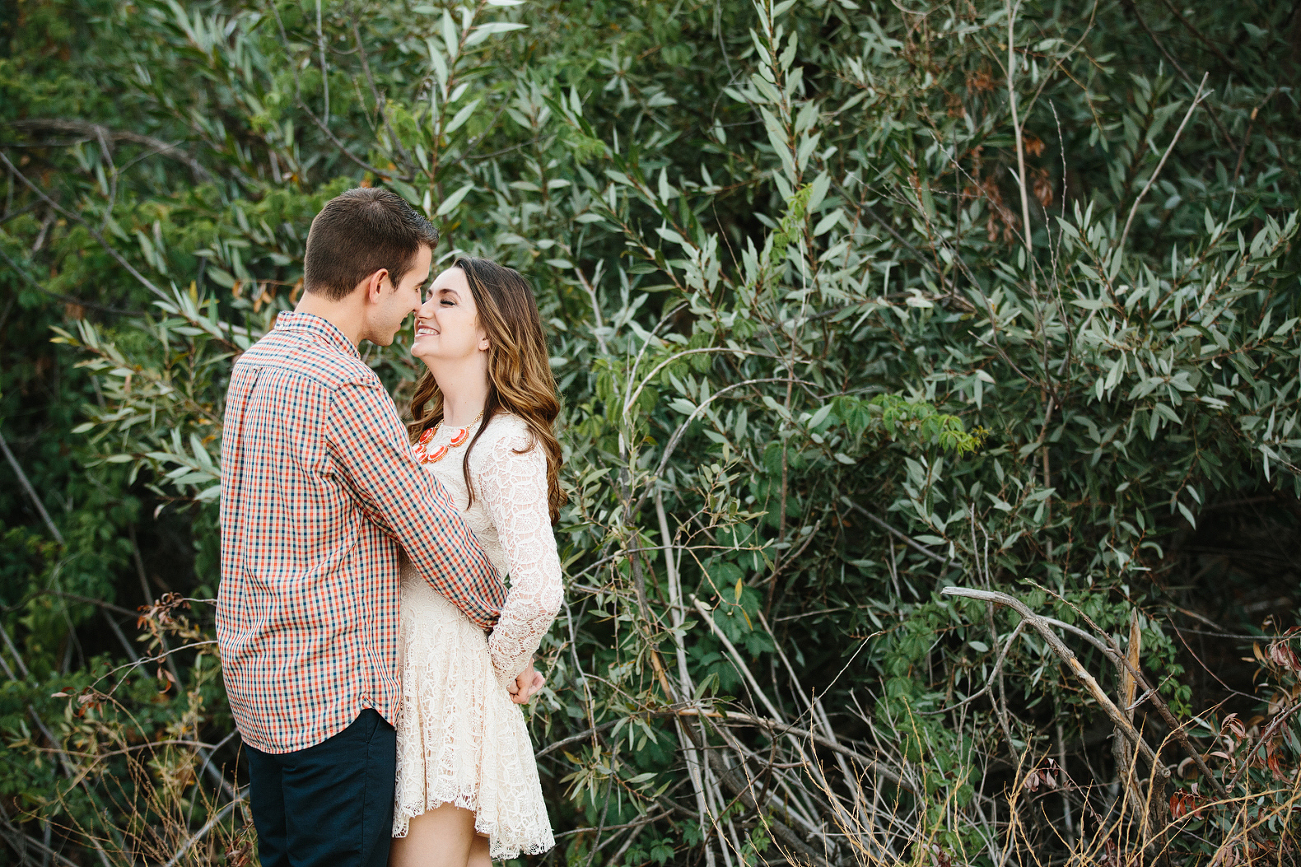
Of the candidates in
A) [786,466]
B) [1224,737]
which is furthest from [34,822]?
[1224,737]

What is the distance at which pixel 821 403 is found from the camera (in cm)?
287

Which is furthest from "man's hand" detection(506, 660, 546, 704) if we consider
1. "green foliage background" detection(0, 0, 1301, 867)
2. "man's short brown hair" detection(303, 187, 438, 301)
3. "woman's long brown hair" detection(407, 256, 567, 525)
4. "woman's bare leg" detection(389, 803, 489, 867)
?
"man's short brown hair" detection(303, 187, 438, 301)

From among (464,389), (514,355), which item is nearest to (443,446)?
(464,389)

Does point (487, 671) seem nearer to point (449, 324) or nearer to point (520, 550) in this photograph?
point (520, 550)

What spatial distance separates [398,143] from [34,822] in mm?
3080

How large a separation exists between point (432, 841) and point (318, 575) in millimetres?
563

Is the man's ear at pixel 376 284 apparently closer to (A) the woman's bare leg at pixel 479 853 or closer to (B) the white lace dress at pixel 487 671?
(B) the white lace dress at pixel 487 671

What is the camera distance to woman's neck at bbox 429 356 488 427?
1.91 m

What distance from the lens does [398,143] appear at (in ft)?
9.85

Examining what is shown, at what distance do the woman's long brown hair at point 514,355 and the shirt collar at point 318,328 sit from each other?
31 centimetres

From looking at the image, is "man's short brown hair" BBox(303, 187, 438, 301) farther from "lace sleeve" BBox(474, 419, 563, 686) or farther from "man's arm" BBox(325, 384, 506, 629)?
"lace sleeve" BBox(474, 419, 563, 686)

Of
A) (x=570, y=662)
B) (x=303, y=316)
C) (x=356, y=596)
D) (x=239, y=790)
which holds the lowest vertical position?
(x=239, y=790)

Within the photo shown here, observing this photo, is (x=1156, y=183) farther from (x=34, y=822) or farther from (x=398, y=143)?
(x=34, y=822)

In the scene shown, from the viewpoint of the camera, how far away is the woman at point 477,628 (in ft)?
5.43
